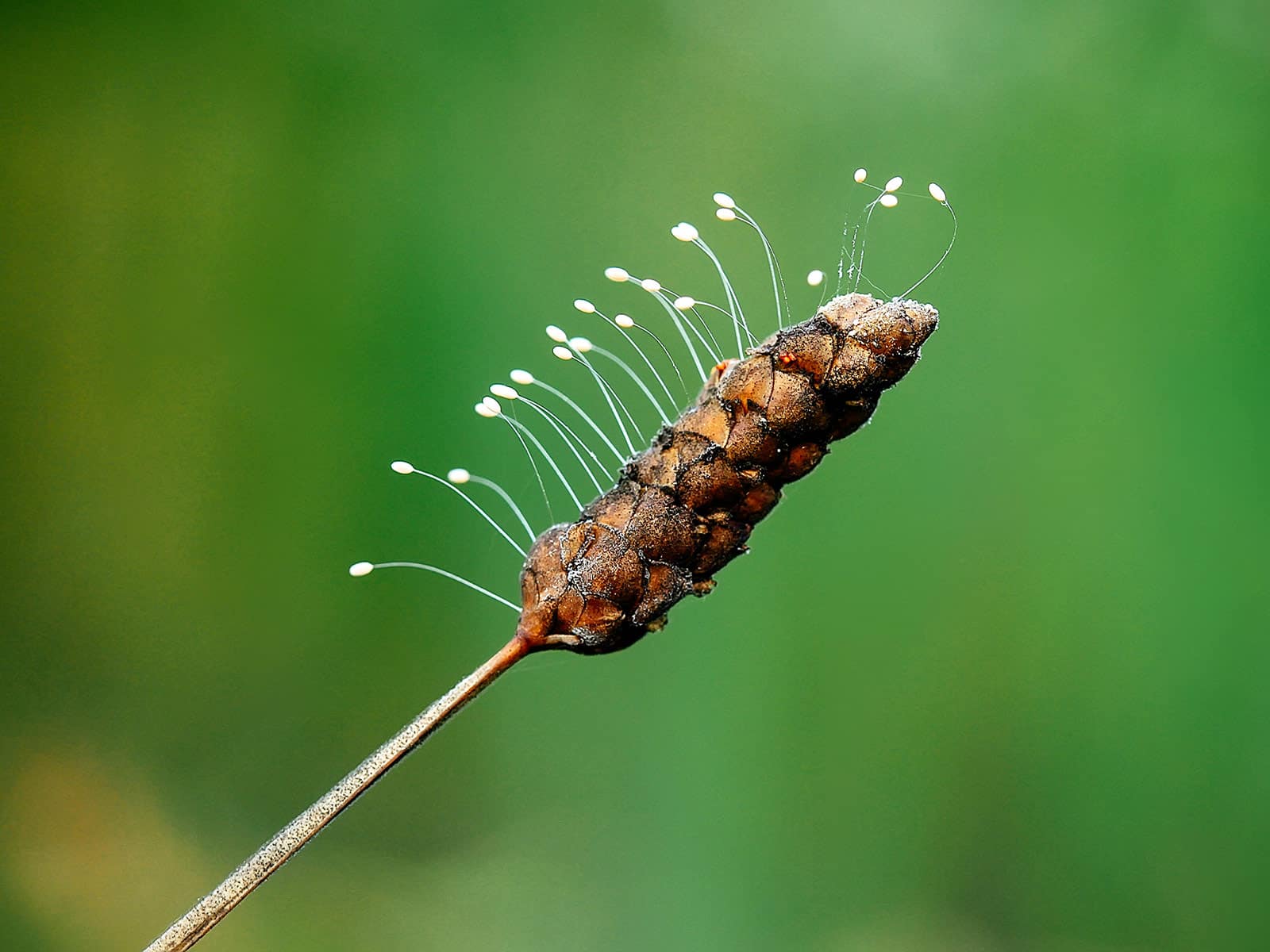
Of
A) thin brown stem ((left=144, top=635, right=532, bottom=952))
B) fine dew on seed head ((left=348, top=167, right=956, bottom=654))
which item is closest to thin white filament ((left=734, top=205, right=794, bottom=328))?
fine dew on seed head ((left=348, top=167, right=956, bottom=654))

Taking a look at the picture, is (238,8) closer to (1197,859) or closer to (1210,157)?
(1210,157)

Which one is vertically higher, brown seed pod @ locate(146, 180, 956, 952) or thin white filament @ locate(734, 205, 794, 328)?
thin white filament @ locate(734, 205, 794, 328)

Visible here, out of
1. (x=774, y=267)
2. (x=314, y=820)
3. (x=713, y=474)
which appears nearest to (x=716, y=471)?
(x=713, y=474)

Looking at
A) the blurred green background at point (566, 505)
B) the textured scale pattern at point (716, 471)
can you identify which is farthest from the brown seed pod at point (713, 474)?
the blurred green background at point (566, 505)

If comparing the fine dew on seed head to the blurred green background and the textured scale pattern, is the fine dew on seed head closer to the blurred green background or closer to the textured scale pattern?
the textured scale pattern

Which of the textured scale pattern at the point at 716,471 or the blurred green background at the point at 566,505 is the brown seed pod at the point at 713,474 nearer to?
the textured scale pattern at the point at 716,471

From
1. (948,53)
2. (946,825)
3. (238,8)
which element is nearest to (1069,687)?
Answer: (946,825)
